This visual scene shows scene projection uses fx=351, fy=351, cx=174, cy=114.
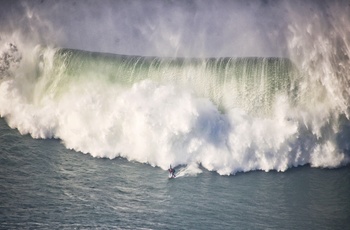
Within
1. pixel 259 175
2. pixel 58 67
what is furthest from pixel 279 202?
pixel 58 67

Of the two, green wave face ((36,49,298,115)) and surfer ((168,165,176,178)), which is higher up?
green wave face ((36,49,298,115))

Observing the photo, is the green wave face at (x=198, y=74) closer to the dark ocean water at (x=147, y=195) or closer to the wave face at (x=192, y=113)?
the wave face at (x=192, y=113)

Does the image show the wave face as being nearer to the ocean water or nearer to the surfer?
the ocean water

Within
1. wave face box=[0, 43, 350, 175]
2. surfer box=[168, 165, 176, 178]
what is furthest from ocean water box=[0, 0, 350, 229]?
surfer box=[168, 165, 176, 178]

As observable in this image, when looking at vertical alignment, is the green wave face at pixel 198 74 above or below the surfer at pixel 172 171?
above

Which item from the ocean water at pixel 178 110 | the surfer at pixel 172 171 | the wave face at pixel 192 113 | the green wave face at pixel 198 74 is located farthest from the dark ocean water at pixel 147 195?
the green wave face at pixel 198 74

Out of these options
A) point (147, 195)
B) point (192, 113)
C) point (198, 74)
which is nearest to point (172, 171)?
point (147, 195)
